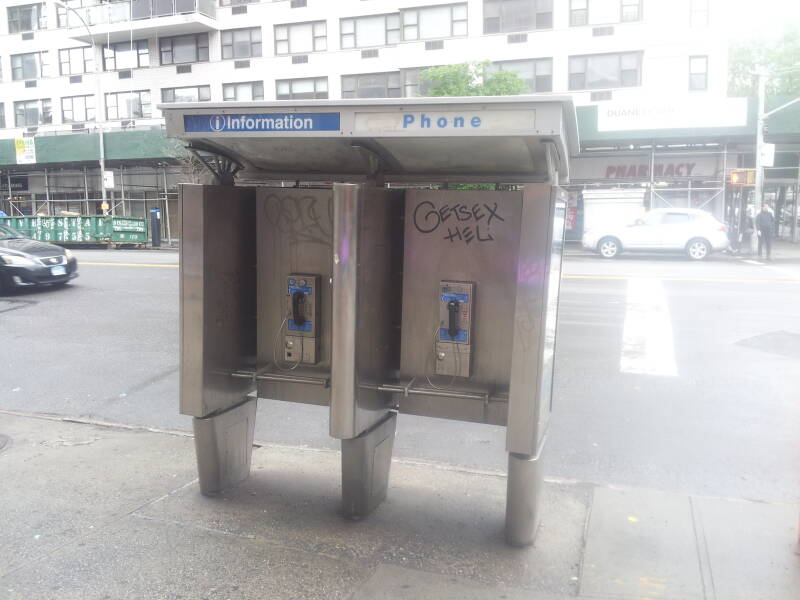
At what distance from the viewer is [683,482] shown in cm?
498

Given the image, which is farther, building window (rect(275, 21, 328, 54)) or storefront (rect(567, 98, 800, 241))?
building window (rect(275, 21, 328, 54))

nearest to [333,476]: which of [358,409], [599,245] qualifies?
[358,409]

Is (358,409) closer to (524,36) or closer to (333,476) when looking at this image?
(333,476)

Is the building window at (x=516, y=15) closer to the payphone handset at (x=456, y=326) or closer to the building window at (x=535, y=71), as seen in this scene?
the building window at (x=535, y=71)

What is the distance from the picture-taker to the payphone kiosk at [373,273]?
3.61 meters

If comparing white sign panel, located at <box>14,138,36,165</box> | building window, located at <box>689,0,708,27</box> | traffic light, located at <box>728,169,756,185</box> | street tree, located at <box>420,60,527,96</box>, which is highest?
building window, located at <box>689,0,708,27</box>

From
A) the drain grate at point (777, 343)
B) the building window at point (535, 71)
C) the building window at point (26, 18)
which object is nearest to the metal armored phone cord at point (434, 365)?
the drain grate at point (777, 343)

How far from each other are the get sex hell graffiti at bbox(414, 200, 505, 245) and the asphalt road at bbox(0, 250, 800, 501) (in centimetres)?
203

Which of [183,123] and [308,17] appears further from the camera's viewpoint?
[308,17]

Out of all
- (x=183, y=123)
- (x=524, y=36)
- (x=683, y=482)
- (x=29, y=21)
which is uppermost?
(x=29, y=21)

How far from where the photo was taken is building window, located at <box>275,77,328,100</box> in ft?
119

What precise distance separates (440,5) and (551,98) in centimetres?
3248

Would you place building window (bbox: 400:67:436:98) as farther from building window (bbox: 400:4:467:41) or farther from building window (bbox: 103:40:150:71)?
building window (bbox: 103:40:150:71)

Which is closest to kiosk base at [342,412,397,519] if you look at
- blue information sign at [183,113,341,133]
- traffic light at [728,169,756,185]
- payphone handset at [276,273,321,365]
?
payphone handset at [276,273,321,365]
